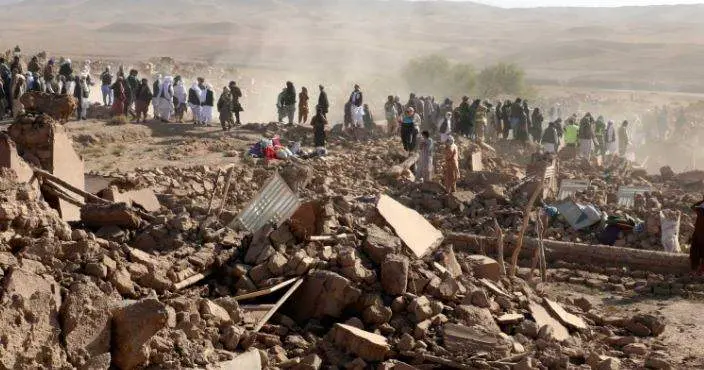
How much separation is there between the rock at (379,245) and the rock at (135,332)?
2.53m

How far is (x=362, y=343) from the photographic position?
248 inches

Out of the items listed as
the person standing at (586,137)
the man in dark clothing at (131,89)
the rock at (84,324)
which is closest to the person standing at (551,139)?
the person standing at (586,137)

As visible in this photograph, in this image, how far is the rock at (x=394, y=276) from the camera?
6.95 metres

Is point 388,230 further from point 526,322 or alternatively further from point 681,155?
point 681,155

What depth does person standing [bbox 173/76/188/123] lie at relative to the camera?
21.0 metres

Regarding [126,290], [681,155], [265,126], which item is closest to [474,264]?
[126,290]

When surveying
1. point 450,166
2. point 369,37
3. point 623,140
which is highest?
point 369,37

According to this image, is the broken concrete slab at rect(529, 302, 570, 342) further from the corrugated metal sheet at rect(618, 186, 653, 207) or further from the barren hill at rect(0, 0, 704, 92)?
the barren hill at rect(0, 0, 704, 92)

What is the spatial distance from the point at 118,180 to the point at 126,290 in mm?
3586

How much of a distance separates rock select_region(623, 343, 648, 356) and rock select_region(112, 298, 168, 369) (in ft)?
13.9

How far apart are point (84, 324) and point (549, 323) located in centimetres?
422

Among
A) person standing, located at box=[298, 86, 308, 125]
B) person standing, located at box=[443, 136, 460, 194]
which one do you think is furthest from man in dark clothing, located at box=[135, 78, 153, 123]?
person standing, located at box=[443, 136, 460, 194]

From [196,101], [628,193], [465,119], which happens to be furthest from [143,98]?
[628,193]

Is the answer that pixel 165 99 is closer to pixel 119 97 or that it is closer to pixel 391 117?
pixel 119 97
